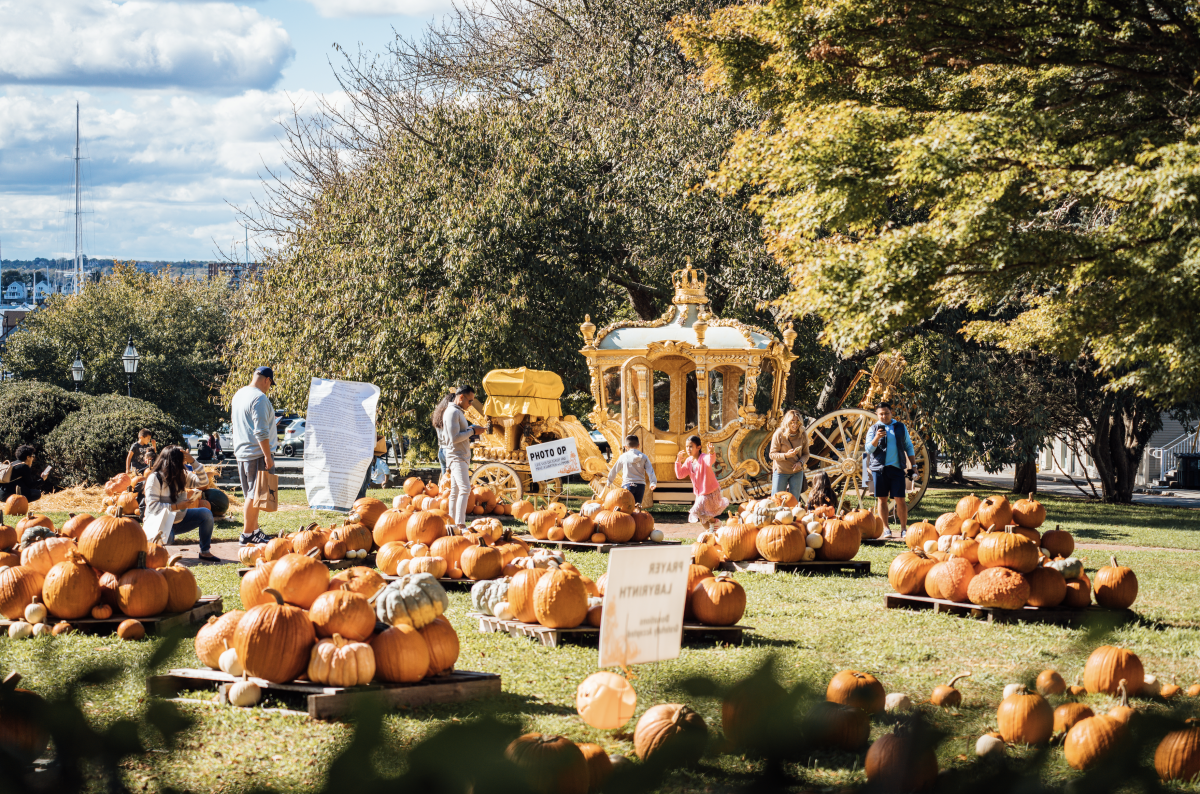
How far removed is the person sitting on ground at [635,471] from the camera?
13398 millimetres

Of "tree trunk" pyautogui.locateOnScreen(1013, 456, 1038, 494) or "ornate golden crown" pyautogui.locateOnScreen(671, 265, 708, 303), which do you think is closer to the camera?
"ornate golden crown" pyautogui.locateOnScreen(671, 265, 708, 303)

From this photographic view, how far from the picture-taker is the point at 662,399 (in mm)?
21109

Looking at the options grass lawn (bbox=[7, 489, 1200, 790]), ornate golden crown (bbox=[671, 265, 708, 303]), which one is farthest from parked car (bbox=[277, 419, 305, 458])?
grass lawn (bbox=[7, 489, 1200, 790])

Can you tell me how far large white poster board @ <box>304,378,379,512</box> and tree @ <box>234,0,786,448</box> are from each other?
202 inches

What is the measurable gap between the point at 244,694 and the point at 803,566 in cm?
654

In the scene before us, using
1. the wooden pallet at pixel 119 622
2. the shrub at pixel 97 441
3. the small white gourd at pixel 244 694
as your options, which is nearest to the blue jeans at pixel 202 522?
the wooden pallet at pixel 119 622

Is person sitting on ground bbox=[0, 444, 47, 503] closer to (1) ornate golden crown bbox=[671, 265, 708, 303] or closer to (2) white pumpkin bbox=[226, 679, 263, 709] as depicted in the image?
(1) ornate golden crown bbox=[671, 265, 708, 303]

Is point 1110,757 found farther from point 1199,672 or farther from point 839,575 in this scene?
point 839,575

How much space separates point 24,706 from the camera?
1389 mm

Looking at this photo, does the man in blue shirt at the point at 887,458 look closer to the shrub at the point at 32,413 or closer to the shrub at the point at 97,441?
the shrub at the point at 97,441

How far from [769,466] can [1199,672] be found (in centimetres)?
1026

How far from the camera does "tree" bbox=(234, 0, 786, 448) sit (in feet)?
61.0

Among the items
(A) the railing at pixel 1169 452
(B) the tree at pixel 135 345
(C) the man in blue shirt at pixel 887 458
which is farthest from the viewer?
(B) the tree at pixel 135 345

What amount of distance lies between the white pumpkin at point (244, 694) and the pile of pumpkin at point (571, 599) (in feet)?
6.60
